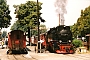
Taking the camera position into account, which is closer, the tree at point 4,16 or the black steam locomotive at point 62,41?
the black steam locomotive at point 62,41

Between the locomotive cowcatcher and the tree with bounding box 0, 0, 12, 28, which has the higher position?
the tree with bounding box 0, 0, 12, 28

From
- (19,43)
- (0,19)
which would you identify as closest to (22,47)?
(19,43)

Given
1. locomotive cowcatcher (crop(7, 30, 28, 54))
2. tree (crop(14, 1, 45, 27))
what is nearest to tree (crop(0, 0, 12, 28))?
tree (crop(14, 1, 45, 27))

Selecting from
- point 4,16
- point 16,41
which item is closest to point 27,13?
point 4,16

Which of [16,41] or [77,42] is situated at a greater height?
[16,41]

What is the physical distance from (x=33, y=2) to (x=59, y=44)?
28.5 m

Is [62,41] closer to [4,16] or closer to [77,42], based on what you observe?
[77,42]

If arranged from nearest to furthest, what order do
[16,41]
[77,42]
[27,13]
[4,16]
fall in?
[16,41]
[77,42]
[4,16]
[27,13]

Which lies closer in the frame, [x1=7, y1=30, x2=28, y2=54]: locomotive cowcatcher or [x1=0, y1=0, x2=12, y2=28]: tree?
[x1=7, y1=30, x2=28, y2=54]: locomotive cowcatcher

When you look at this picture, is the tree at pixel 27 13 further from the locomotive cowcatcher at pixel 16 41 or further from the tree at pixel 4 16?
the locomotive cowcatcher at pixel 16 41

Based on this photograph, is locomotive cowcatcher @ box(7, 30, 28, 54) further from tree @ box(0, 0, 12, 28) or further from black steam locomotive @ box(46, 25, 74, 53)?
tree @ box(0, 0, 12, 28)

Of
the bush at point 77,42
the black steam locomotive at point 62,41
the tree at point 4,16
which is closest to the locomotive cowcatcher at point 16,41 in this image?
the black steam locomotive at point 62,41

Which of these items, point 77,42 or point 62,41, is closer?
point 62,41

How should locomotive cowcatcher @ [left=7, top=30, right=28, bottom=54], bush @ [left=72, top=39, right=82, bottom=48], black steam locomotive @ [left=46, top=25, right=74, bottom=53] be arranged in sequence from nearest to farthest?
1. black steam locomotive @ [left=46, top=25, right=74, bottom=53]
2. locomotive cowcatcher @ [left=7, top=30, right=28, bottom=54]
3. bush @ [left=72, top=39, right=82, bottom=48]
